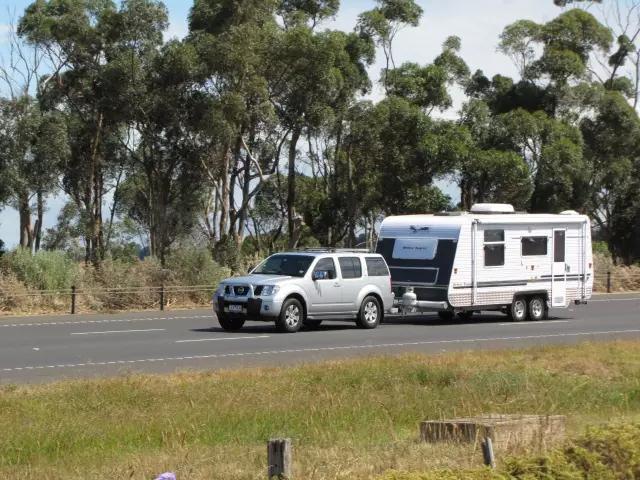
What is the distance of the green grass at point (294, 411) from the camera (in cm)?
1016

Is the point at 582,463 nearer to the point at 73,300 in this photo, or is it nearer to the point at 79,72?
the point at 73,300

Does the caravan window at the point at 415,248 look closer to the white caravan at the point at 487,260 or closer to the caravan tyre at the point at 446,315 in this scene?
the white caravan at the point at 487,260

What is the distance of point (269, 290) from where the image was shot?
2542 cm

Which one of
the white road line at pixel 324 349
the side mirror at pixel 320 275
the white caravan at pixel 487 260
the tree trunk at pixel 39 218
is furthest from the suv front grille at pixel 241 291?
the tree trunk at pixel 39 218

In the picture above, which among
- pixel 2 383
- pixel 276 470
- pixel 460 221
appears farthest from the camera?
pixel 460 221

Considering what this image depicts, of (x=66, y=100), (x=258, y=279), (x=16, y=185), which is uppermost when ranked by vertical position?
(x=66, y=100)

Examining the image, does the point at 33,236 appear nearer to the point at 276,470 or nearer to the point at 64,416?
the point at 64,416

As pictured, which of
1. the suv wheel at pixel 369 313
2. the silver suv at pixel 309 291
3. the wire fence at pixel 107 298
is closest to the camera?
the silver suv at pixel 309 291

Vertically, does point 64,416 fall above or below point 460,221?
below

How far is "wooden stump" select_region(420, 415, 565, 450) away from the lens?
10.3 m

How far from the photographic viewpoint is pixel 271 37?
148ft

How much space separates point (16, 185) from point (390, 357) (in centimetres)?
2941

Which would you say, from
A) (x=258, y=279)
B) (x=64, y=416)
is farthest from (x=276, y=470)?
(x=258, y=279)

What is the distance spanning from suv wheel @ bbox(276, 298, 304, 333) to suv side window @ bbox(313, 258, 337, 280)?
102cm
